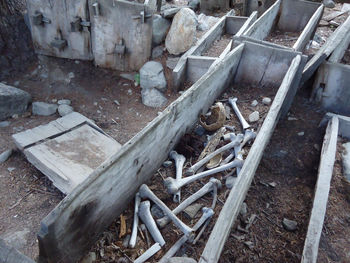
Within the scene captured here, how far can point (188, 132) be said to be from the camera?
3.89 metres

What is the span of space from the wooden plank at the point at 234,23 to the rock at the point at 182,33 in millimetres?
1473

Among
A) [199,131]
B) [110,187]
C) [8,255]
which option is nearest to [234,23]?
[199,131]

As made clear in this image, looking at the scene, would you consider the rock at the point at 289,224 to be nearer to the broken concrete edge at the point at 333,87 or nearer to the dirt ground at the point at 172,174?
the dirt ground at the point at 172,174

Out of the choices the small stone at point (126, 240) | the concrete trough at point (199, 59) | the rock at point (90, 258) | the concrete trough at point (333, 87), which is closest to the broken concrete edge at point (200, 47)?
the concrete trough at point (199, 59)

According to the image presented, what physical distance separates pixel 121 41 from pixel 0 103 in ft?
8.21

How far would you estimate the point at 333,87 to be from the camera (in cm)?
494

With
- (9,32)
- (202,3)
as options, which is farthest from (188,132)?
(202,3)

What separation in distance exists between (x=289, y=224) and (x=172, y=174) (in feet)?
4.50

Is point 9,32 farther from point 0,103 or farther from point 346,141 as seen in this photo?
point 346,141

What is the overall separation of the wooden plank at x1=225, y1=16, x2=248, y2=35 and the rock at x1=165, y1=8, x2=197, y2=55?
1473 millimetres

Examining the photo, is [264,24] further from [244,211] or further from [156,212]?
[156,212]

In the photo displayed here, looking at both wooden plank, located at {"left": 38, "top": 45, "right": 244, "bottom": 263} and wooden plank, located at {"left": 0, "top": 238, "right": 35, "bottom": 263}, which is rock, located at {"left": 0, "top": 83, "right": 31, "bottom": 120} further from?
wooden plank, located at {"left": 0, "top": 238, "right": 35, "bottom": 263}

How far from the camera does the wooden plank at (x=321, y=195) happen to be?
2721 millimetres

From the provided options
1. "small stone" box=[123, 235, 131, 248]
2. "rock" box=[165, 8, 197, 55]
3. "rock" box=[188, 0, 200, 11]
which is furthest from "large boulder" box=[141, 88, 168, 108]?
"rock" box=[188, 0, 200, 11]
